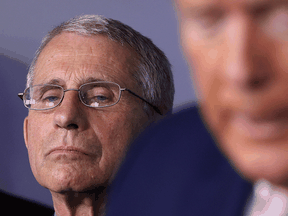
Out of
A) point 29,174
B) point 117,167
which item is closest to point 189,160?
point 117,167

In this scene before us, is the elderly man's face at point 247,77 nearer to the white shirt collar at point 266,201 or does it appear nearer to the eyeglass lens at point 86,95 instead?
the white shirt collar at point 266,201

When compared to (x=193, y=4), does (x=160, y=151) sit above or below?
below

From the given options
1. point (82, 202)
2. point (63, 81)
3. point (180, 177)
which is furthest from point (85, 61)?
point (180, 177)

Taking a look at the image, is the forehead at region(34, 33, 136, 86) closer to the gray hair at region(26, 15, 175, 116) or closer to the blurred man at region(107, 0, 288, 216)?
the gray hair at region(26, 15, 175, 116)

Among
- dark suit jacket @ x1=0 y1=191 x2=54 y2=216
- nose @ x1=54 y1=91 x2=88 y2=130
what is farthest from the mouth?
dark suit jacket @ x1=0 y1=191 x2=54 y2=216

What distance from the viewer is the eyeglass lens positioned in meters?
0.60

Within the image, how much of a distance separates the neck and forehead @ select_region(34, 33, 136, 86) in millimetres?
226

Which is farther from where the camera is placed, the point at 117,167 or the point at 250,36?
the point at 117,167

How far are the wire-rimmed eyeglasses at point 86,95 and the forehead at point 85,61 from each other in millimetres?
14

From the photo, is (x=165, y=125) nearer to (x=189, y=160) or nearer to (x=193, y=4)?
(x=189, y=160)

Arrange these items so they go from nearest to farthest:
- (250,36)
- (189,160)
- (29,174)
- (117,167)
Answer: (250,36), (189,160), (117,167), (29,174)

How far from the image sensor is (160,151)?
0.25m

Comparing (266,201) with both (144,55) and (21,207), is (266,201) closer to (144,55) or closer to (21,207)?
(144,55)

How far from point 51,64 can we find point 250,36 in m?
0.59
